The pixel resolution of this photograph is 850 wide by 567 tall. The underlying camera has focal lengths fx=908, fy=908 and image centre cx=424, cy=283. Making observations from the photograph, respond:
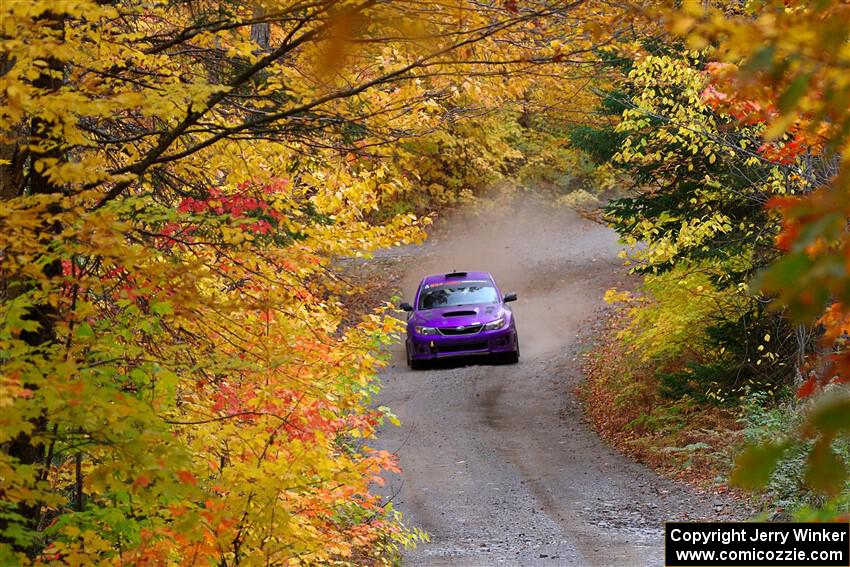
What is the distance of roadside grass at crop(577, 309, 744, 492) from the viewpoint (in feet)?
39.8

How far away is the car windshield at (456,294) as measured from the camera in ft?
61.6

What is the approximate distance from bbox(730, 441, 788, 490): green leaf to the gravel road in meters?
7.55

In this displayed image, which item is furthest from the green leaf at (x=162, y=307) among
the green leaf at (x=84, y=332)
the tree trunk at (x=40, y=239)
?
the tree trunk at (x=40, y=239)

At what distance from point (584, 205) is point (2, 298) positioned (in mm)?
Result: 32361

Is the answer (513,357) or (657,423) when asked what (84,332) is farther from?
(513,357)

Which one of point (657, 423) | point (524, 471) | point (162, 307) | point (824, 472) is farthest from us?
point (657, 423)

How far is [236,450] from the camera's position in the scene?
20.1 ft

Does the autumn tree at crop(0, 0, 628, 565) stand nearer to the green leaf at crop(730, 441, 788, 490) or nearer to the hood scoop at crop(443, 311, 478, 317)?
the green leaf at crop(730, 441, 788, 490)

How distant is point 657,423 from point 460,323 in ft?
16.7

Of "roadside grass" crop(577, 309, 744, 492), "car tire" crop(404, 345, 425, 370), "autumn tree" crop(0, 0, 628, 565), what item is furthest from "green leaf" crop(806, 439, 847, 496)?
"car tire" crop(404, 345, 425, 370)

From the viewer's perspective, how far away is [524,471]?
12.9 metres

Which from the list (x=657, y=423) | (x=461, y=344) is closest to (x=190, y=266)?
(x=657, y=423)

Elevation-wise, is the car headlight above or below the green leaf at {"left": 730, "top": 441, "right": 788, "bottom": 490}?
below

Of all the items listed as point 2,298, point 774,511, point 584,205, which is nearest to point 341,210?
point 2,298
